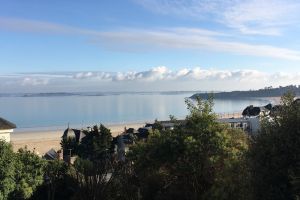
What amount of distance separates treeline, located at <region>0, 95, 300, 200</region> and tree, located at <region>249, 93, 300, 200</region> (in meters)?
0.02

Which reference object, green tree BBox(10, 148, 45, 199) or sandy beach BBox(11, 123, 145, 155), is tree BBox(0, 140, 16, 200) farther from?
sandy beach BBox(11, 123, 145, 155)

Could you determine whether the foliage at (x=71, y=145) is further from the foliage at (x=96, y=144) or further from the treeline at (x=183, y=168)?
the treeline at (x=183, y=168)

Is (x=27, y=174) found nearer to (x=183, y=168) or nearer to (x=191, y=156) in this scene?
(x=183, y=168)

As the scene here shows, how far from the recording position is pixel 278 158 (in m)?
9.06

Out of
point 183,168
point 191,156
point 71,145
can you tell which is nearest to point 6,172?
point 183,168

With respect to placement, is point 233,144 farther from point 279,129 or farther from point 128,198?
point 279,129

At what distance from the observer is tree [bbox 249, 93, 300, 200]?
8977mm

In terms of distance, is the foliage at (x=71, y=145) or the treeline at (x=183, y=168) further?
the foliage at (x=71, y=145)

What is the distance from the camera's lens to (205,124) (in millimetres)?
17453

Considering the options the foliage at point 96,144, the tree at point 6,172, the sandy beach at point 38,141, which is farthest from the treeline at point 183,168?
the sandy beach at point 38,141

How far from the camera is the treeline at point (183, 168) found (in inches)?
372

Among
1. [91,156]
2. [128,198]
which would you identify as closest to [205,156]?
Result: [128,198]

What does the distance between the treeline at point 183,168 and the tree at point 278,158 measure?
0.7 inches

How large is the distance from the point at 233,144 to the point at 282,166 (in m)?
8.25
